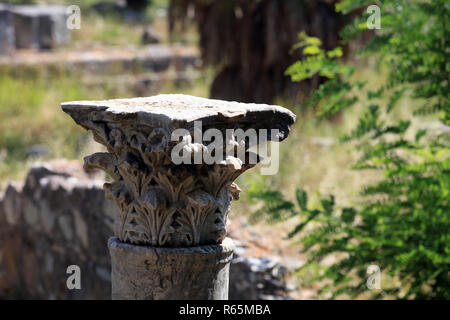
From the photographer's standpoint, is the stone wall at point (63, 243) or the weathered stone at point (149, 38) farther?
the weathered stone at point (149, 38)

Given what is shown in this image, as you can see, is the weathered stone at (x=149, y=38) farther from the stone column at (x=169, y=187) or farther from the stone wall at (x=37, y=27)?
the stone column at (x=169, y=187)

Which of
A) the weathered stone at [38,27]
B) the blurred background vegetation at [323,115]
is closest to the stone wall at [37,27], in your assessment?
the weathered stone at [38,27]

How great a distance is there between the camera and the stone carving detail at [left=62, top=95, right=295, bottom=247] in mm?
2742

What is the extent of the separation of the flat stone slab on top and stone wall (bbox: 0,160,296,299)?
2503mm

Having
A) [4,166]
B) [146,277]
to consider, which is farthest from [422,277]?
[4,166]

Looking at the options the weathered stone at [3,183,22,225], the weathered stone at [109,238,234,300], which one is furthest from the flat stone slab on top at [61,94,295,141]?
the weathered stone at [3,183,22,225]

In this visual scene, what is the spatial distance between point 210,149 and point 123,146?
0.34m

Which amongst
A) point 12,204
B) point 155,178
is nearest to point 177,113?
point 155,178

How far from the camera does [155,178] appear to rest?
2.81 meters

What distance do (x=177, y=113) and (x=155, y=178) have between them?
32cm

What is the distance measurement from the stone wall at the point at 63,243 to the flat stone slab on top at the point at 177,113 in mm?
2503

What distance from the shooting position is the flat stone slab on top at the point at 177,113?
8.60 ft

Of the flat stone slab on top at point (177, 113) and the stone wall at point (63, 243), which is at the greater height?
the flat stone slab on top at point (177, 113)

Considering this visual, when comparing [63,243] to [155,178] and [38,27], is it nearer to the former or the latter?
[155,178]
